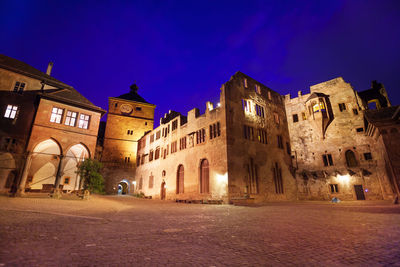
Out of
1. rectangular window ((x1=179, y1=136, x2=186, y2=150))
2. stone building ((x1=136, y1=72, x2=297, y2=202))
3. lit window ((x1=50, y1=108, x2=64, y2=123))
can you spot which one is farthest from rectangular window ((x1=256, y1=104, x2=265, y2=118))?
lit window ((x1=50, y1=108, x2=64, y2=123))

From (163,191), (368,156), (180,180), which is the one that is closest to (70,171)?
(163,191)

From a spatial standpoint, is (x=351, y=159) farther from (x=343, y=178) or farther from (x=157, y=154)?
(x=157, y=154)

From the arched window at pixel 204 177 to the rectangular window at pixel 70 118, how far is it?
602 inches

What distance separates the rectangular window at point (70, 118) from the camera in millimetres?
21484

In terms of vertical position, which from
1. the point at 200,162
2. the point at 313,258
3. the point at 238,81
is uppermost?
the point at 238,81

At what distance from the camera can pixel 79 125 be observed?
22.0m

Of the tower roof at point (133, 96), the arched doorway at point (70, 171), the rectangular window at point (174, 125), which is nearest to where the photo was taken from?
the arched doorway at point (70, 171)

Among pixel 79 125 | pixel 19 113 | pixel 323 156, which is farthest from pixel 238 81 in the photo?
pixel 19 113

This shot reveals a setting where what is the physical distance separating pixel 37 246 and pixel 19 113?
23.6 metres

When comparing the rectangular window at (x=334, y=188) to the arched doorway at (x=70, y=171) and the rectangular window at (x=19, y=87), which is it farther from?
the rectangular window at (x=19, y=87)

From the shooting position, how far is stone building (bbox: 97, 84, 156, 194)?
35.1 m

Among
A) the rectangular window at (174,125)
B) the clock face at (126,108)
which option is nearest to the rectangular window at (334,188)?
the rectangular window at (174,125)

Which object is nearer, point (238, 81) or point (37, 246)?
point (37, 246)

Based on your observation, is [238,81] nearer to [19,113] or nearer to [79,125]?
[79,125]
